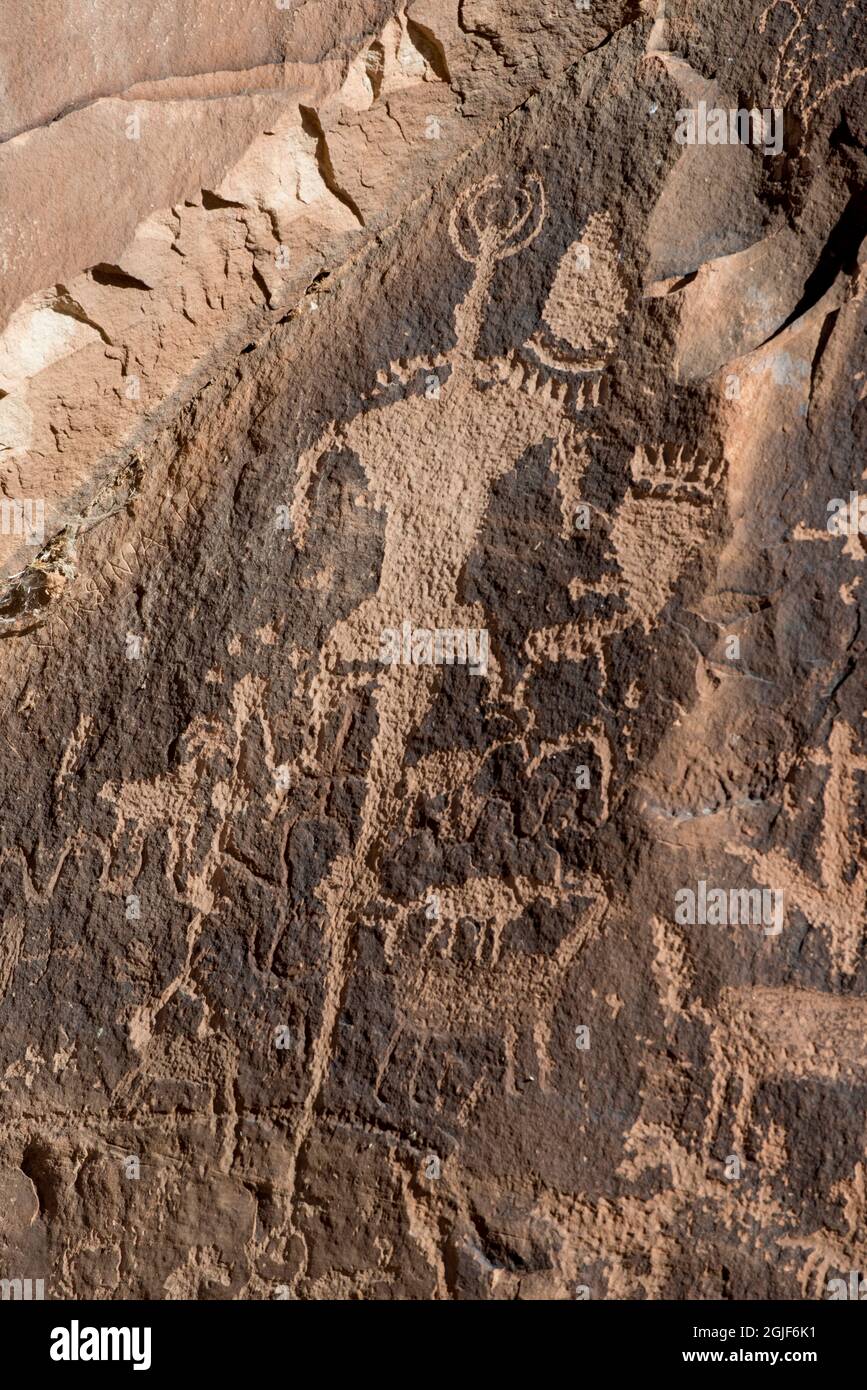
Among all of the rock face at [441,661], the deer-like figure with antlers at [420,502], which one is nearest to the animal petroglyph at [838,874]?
the rock face at [441,661]

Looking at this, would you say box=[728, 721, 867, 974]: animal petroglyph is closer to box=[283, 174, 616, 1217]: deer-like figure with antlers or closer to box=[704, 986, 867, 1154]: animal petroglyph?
box=[704, 986, 867, 1154]: animal petroglyph

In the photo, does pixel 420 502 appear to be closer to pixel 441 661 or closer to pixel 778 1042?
pixel 441 661

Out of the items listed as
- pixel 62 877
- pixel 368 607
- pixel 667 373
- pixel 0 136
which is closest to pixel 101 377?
pixel 0 136

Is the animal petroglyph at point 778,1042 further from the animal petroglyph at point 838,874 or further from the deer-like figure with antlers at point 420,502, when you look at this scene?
the deer-like figure with antlers at point 420,502

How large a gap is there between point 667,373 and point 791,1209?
2.94ft

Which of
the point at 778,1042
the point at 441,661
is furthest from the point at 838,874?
the point at 441,661

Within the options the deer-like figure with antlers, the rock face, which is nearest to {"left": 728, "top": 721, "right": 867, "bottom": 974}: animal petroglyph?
the rock face

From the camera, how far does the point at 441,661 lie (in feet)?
4.88

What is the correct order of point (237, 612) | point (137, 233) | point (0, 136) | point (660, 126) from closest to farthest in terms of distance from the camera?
point (660, 126)
point (237, 612)
point (137, 233)
point (0, 136)

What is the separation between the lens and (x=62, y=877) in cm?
164

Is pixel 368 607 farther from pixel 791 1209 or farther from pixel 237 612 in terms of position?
pixel 791 1209

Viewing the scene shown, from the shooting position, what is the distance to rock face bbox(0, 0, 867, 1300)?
1313 mm

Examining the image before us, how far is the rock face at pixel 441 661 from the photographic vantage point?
4.31 feet

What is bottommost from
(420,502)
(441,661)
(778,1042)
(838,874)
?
(778,1042)
